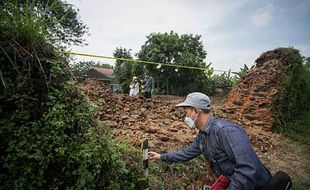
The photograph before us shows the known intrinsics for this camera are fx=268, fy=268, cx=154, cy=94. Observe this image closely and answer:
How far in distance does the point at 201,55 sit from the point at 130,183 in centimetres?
2381

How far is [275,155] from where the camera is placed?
21.6 feet

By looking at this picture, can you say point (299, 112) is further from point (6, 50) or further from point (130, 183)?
point (6, 50)

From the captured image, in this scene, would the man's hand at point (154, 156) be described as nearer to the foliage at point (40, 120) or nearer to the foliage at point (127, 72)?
the foliage at point (40, 120)

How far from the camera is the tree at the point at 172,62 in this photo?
22.8 m

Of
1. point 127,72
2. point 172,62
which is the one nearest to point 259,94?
point 172,62

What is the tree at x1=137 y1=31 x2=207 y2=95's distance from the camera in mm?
22781

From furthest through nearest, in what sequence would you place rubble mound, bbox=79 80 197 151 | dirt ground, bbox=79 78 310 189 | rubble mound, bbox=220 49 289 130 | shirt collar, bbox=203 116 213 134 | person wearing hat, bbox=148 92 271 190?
rubble mound, bbox=220 49 289 130, dirt ground, bbox=79 78 310 189, rubble mound, bbox=79 80 197 151, shirt collar, bbox=203 116 213 134, person wearing hat, bbox=148 92 271 190

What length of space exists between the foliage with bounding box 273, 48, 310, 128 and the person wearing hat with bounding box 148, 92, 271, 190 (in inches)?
276

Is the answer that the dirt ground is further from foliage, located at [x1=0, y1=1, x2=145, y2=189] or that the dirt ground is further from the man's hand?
foliage, located at [x1=0, y1=1, x2=145, y2=189]

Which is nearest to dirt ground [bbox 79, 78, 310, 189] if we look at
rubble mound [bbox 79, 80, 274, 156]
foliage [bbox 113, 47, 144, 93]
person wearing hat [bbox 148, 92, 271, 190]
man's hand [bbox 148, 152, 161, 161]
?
rubble mound [bbox 79, 80, 274, 156]

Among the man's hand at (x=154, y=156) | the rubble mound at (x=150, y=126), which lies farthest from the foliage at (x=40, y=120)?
the rubble mound at (x=150, y=126)

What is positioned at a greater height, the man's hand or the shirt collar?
the shirt collar

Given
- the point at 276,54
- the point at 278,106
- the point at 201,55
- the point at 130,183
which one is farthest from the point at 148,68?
the point at 130,183

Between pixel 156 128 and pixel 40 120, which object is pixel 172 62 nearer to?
pixel 156 128
